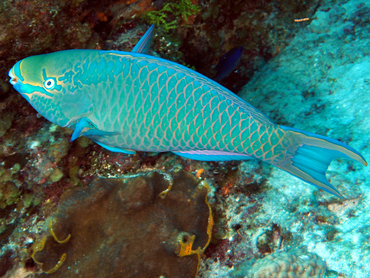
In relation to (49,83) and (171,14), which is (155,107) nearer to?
(49,83)

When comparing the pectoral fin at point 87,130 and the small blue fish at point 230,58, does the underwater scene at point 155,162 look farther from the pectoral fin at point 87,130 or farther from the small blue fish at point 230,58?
the small blue fish at point 230,58

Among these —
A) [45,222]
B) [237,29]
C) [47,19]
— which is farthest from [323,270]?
[237,29]

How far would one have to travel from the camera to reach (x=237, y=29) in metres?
4.57

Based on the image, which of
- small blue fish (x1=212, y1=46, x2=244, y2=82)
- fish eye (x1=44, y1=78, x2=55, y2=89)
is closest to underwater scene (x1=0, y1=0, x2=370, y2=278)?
fish eye (x1=44, y1=78, x2=55, y2=89)

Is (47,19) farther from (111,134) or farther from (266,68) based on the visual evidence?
(266,68)

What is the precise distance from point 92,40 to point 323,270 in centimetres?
398

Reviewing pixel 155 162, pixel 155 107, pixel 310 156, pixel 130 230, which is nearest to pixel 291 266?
pixel 310 156

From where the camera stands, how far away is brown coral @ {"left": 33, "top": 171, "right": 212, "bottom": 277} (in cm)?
224

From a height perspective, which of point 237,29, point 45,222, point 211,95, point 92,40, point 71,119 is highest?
point 237,29

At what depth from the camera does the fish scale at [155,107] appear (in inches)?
77.6

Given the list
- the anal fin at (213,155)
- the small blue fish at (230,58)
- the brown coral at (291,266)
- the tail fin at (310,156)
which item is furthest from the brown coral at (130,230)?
the small blue fish at (230,58)

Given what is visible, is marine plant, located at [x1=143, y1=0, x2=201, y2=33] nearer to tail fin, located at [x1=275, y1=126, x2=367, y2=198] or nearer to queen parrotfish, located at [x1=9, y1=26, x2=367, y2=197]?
queen parrotfish, located at [x1=9, y1=26, x2=367, y2=197]

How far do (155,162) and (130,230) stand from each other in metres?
0.91

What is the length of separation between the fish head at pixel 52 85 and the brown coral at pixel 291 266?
2.48 metres
